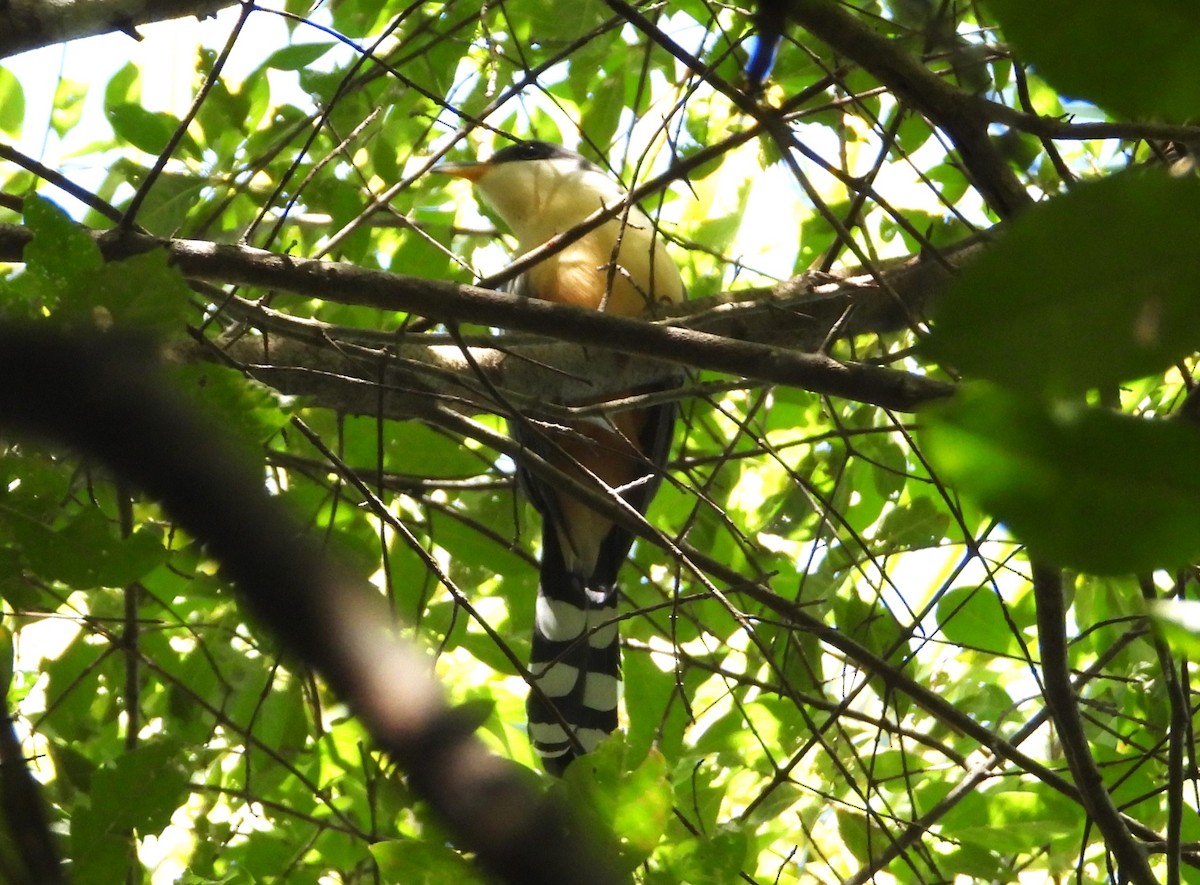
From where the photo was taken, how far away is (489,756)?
41cm

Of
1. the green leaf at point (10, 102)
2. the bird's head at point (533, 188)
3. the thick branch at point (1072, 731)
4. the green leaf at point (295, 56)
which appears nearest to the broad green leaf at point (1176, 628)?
the thick branch at point (1072, 731)

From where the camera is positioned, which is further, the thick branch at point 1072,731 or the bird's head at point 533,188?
the bird's head at point 533,188

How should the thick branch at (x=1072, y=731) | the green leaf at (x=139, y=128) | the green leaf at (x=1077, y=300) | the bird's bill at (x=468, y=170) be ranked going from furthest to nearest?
the bird's bill at (x=468, y=170)
the green leaf at (x=139, y=128)
the thick branch at (x=1072, y=731)
the green leaf at (x=1077, y=300)

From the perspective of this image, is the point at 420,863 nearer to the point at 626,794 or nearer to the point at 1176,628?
the point at 626,794

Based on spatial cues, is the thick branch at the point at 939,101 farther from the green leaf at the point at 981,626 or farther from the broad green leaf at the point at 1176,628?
the green leaf at the point at 981,626

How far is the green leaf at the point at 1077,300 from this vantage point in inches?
13.0

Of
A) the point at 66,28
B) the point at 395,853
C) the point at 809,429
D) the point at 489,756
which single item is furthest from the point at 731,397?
the point at 489,756

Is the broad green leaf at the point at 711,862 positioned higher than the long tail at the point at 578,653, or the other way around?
the long tail at the point at 578,653

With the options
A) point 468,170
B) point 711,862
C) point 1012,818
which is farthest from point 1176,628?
point 468,170

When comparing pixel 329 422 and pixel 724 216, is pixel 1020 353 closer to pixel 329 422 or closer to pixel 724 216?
pixel 329 422

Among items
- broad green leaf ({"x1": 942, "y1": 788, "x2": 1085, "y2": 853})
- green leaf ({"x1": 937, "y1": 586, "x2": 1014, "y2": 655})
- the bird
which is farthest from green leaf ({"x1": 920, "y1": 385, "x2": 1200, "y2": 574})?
the bird

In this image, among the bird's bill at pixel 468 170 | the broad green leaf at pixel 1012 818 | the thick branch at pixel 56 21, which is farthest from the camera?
the bird's bill at pixel 468 170

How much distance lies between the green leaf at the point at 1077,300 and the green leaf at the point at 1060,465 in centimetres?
1

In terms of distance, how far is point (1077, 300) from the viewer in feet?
1.10
